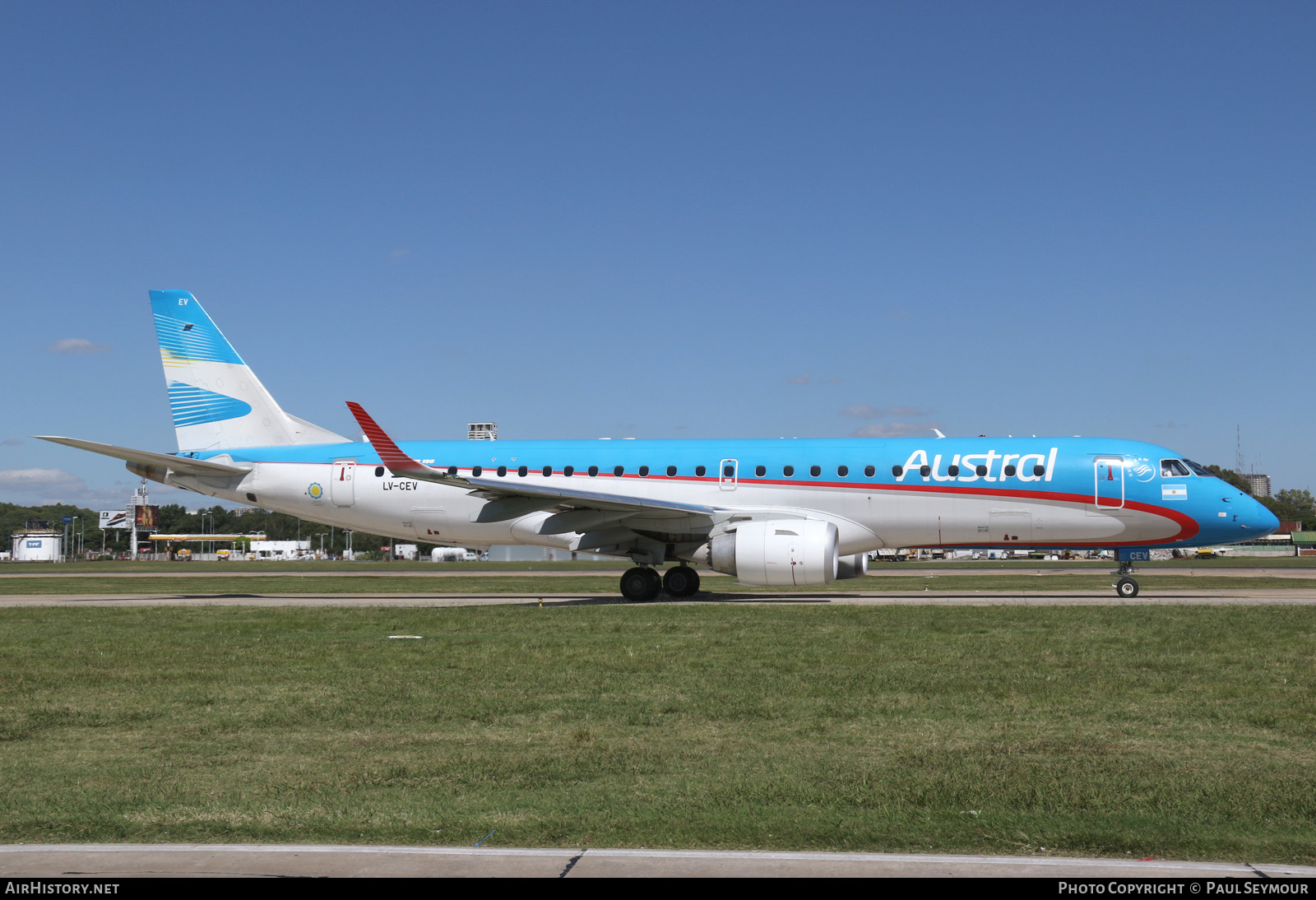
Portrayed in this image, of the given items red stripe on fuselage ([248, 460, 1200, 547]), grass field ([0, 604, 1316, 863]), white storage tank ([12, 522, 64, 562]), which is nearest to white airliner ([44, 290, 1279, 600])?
red stripe on fuselage ([248, 460, 1200, 547])

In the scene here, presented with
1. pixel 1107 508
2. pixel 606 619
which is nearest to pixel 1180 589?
pixel 1107 508

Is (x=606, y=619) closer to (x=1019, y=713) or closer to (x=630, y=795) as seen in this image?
(x=1019, y=713)

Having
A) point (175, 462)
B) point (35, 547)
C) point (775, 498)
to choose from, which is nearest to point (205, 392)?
point (175, 462)

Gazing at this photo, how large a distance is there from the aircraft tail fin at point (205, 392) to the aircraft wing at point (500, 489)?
5.95m

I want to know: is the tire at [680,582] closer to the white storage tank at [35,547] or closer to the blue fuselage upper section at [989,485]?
the blue fuselage upper section at [989,485]

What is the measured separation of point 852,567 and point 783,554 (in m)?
3.34

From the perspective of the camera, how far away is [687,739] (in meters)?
8.53

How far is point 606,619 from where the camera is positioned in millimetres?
18547

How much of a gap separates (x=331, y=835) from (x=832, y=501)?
1935 cm

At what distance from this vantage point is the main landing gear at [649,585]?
24.7 metres

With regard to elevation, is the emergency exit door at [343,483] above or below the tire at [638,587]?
above

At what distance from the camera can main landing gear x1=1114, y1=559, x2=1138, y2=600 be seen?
24641 mm

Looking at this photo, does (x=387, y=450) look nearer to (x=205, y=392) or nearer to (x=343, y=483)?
(x=343, y=483)

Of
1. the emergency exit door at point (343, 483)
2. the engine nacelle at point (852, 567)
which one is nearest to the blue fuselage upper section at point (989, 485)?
the engine nacelle at point (852, 567)
